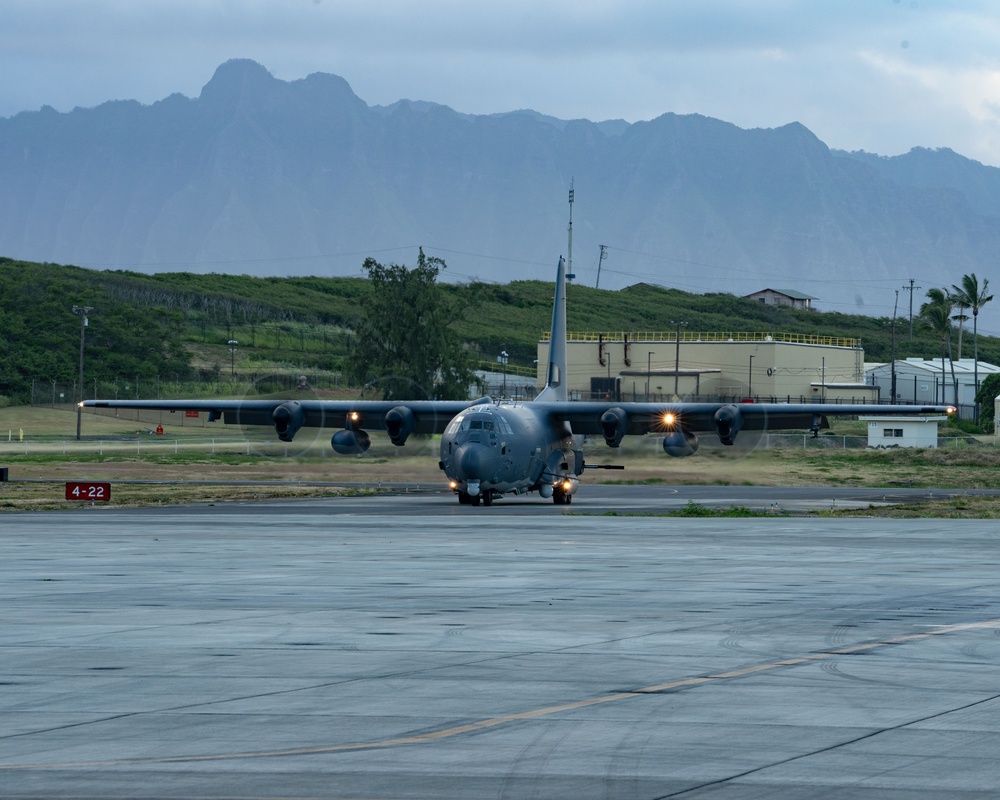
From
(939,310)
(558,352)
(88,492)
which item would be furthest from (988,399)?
(88,492)

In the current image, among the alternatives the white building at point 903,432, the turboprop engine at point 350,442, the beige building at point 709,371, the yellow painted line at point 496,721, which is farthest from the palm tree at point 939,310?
the yellow painted line at point 496,721

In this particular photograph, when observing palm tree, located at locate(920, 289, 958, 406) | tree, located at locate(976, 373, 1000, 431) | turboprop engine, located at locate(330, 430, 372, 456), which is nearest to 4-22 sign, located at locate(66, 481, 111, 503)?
turboprop engine, located at locate(330, 430, 372, 456)

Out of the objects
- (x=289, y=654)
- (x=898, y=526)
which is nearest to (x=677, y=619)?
(x=289, y=654)

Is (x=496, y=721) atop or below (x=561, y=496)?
atop

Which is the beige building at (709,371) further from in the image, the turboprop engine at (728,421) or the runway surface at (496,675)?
the runway surface at (496,675)

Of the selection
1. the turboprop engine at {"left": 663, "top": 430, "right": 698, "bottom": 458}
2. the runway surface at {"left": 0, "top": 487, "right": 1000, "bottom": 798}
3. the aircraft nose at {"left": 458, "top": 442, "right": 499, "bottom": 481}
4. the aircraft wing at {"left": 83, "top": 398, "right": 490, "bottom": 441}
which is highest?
the aircraft wing at {"left": 83, "top": 398, "right": 490, "bottom": 441}

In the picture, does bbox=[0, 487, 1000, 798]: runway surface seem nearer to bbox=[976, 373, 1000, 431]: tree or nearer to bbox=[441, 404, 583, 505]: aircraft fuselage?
bbox=[441, 404, 583, 505]: aircraft fuselage

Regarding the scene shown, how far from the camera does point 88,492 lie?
153 feet

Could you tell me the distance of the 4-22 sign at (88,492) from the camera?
46.3m

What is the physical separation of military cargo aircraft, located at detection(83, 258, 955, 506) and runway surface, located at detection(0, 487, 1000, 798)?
18136 millimetres

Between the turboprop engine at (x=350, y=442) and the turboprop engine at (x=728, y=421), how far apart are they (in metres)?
13.1

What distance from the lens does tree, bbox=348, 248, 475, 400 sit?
359ft

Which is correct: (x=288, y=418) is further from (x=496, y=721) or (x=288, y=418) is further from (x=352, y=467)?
(x=496, y=721)

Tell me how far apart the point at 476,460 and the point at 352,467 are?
58.5ft
